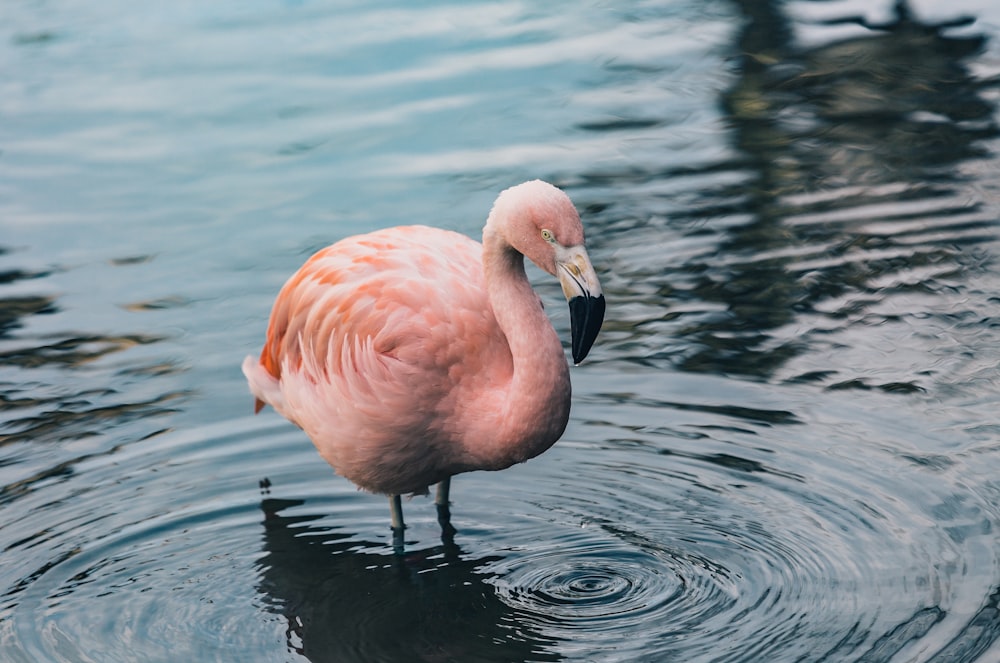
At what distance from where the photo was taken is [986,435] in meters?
5.77

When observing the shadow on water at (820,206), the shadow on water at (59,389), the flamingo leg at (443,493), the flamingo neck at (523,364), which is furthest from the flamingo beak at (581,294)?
the shadow on water at (59,389)

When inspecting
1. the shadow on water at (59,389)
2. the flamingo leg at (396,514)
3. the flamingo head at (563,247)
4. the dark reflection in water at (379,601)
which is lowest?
the dark reflection in water at (379,601)

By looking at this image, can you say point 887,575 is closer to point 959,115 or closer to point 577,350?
point 577,350

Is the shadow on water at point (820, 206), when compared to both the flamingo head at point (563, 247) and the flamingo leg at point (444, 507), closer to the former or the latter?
the flamingo leg at point (444, 507)

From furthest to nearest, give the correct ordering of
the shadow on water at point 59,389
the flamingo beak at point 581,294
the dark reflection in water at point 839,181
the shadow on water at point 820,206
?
1. the dark reflection in water at point 839,181
2. the shadow on water at point 820,206
3. the shadow on water at point 59,389
4. the flamingo beak at point 581,294

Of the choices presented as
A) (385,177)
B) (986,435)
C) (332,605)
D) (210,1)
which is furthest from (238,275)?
(210,1)

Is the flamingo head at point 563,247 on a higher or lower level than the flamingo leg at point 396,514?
higher

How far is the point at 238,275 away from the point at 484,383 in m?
3.42

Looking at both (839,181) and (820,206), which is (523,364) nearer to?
(820,206)

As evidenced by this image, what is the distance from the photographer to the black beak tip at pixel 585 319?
4.70 m

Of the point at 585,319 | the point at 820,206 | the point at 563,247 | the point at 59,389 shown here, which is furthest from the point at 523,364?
the point at 820,206

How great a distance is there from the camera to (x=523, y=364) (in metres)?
4.89

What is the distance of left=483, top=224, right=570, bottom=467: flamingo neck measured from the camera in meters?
4.86

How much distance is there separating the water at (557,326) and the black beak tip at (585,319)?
916 mm
